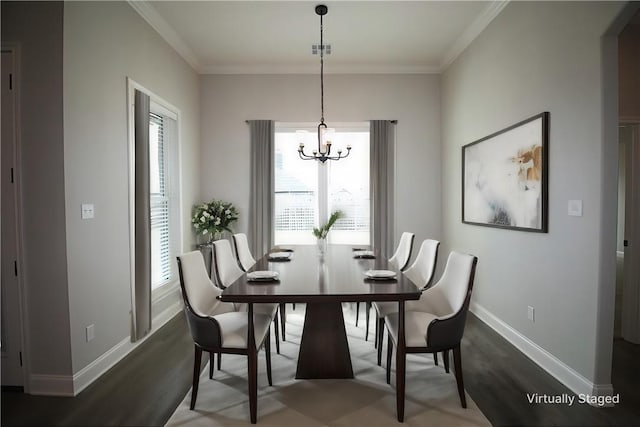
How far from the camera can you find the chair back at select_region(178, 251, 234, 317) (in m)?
2.23

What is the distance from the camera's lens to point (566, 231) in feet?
8.46

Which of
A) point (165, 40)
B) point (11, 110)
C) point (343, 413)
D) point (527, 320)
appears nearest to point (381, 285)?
point (343, 413)

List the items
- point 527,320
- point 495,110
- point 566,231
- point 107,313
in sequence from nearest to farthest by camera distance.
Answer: point 566,231
point 107,313
point 527,320
point 495,110

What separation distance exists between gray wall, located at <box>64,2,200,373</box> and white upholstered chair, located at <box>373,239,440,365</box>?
2150mm

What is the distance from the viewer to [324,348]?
8.70ft

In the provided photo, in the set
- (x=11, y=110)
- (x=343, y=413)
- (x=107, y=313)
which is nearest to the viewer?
(x=343, y=413)

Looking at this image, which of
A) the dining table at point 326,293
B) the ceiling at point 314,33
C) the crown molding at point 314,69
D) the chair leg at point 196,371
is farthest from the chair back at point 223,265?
the crown molding at point 314,69

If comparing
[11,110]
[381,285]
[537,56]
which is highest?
[537,56]

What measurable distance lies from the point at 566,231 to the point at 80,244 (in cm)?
346

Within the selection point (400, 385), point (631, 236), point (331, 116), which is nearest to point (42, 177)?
point (400, 385)

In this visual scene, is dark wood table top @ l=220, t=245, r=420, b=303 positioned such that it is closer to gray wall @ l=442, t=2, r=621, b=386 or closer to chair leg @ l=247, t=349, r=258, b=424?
chair leg @ l=247, t=349, r=258, b=424

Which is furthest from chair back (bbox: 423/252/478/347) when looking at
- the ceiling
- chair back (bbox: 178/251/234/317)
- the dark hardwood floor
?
the ceiling

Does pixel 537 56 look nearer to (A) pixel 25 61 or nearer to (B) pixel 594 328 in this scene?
(B) pixel 594 328

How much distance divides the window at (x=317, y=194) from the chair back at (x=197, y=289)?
2.54 metres
